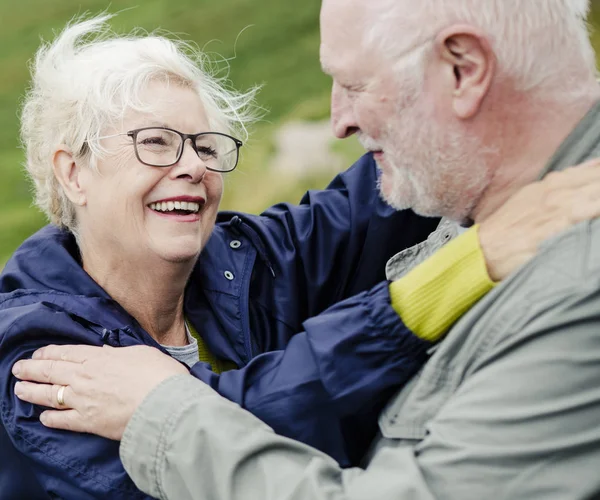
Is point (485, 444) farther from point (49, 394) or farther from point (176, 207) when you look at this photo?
point (176, 207)

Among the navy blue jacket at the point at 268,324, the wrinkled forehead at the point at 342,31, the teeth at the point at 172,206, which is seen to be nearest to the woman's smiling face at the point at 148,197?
the teeth at the point at 172,206

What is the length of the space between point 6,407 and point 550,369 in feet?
4.18

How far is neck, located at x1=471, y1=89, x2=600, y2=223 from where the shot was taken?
1.74m

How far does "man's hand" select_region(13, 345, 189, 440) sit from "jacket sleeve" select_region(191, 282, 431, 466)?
159mm

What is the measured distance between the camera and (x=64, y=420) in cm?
196

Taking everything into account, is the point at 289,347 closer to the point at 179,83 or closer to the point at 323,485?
the point at 323,485

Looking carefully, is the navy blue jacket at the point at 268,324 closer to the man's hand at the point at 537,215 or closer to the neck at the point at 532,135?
the man's hand at the point at 537,215

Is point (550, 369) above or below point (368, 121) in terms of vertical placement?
below

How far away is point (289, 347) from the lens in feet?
6.16

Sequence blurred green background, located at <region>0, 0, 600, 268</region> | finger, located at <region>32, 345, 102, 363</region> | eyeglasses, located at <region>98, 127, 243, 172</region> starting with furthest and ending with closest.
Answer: blurred green background, located at <region>0, 0, 600, 268</region>, eyeglasses, located at <region>98, 127, 243, 172</region>, finger, located at <region>32, 345, 102, 363</region>

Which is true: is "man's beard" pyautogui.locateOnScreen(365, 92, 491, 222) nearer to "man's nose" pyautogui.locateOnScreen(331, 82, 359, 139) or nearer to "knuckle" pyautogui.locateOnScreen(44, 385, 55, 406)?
"man's nose" pyautogui.locateOnScreen(331, 82, 359, 139)

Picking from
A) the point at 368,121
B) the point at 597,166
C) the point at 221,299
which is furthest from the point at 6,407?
the point at 597,166

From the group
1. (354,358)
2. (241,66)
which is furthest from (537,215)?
(241,66)

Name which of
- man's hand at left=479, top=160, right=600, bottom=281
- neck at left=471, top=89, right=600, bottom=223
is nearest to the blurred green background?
neck at left=471, top=89, right=600, bottom=223
